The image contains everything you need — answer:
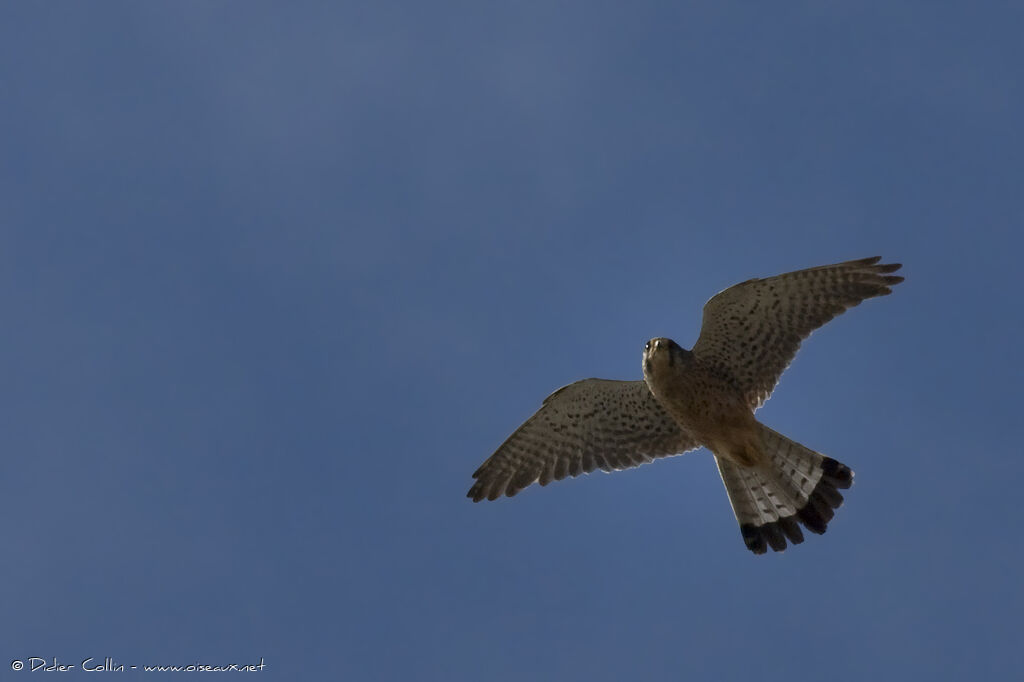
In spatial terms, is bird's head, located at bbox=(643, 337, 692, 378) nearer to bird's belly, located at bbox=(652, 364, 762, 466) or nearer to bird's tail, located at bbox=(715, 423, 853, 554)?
bird's belly, located at bbox=(652, 364, 762, 466)

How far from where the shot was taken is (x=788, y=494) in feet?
41.7

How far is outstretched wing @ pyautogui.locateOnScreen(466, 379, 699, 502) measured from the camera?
13.2 meters

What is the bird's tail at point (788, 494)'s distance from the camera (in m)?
12.6

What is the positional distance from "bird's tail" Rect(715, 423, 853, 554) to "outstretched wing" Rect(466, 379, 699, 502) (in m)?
0.83

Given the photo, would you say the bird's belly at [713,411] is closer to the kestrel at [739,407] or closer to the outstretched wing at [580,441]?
the kestrel at [739,407]

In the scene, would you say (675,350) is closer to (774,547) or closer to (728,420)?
(728,420)

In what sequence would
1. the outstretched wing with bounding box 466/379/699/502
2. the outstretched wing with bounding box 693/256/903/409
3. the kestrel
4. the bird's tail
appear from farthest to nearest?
the outstretched wing with bounding box 466/379/699/502 → the bird's tail → the kestrel → the outstretched wing with bounding box 693/256/903/409

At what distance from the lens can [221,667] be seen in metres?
11.7

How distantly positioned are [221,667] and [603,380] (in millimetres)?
4311

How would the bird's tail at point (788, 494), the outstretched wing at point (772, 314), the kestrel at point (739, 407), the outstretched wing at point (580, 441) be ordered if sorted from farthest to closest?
the outstretched wing at point (580, 441) → the bird's tail at point (788, 494) → the kestrel at point (739, 407) → the outstretched wing at point (772, 314)

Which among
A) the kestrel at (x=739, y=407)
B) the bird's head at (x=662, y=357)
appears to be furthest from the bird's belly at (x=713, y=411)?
the bird's head at (x=662, y=357)

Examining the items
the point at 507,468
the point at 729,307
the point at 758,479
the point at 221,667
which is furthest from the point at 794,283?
the point at 221,667

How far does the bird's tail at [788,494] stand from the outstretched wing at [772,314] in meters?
0.54

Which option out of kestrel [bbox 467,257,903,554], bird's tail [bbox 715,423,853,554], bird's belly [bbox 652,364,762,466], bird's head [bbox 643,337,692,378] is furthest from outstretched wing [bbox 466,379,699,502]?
bird's tail [bbox 715,423,853,554]
